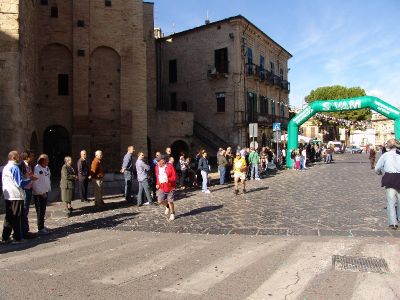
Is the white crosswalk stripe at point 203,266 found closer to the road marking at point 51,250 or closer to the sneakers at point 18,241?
the road marking at point 51,250

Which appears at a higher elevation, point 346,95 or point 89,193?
point 346,95

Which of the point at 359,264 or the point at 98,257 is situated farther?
the point at 98,257

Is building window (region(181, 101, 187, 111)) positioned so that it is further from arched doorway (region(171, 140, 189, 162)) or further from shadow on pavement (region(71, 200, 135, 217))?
shadow on pavement (region(71, 200, 135, 217))

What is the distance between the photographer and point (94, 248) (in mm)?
7309

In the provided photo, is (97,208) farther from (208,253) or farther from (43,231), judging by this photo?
(208,253)

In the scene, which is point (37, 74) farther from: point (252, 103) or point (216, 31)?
point (252, 103)

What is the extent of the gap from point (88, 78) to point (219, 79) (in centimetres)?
1392

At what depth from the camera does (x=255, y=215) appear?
10312 mm

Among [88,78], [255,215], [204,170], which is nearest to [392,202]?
[255,215]

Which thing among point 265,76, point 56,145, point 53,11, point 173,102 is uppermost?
point 53,11

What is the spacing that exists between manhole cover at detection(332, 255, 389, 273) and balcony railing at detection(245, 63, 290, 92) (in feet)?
93.4

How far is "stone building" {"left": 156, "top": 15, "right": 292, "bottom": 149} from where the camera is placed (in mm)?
32594

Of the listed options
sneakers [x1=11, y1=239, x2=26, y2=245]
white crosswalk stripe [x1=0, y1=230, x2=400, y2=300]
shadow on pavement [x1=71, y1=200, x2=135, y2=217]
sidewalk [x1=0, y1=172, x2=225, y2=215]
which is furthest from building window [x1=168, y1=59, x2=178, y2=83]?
sneakers [x1=11, y1=239, x2=26, y2=245]

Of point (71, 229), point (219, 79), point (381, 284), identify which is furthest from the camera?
point (219, 79)
